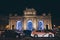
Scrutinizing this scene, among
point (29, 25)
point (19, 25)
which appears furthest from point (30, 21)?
point (19, 25)

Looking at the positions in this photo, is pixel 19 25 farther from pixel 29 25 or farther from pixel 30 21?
pixel 30 21

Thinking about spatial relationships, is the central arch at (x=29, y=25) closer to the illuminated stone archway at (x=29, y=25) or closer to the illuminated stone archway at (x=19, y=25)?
the illuminated stone archway at (x=29, y=25)

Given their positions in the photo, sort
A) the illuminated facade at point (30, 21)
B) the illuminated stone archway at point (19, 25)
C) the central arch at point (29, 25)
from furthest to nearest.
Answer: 1. the central arch at point (29, 25)
2. the illuminated facade at point (30, 21)
3. the illuminated stone archway at point (19, 25)

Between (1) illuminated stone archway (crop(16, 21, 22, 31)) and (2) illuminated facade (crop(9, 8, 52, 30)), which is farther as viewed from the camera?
(2) illuminated facade (crop(9, 8, 52, 30))

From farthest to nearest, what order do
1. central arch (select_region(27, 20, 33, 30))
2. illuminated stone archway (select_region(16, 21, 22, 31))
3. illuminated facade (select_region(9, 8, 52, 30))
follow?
central arch (select_region(27, 20, 33, 30)) → illuminated facade (select_region(9, 8, 52, 30)) → illuminated stone archway (select_region(16, 21, 22, 31))

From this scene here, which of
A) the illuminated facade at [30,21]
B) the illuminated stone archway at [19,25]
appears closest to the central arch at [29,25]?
the illuminated facade at [30,21]

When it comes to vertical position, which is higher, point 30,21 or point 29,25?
point 30,21

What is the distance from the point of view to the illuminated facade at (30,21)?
89.7 metres

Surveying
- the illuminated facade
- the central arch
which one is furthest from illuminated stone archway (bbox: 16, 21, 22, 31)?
the central arch

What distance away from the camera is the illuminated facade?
294 ft

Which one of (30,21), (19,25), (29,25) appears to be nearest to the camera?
(19,25)

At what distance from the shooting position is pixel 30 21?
9194 cm

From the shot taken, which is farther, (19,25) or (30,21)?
(30,21)

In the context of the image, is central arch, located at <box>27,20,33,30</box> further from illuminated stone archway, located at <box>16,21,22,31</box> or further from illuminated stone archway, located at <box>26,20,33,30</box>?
illuminated stone archway, located at <box>16,21,22,31</box>
